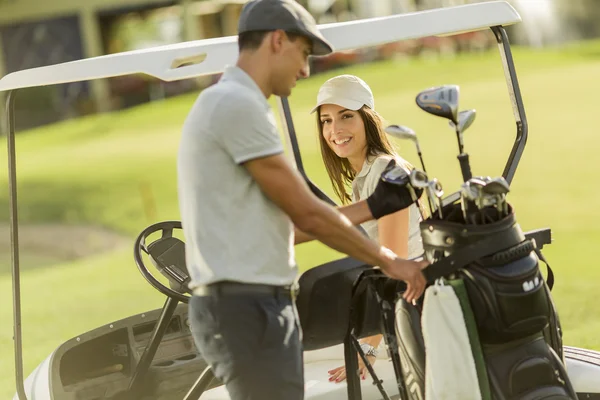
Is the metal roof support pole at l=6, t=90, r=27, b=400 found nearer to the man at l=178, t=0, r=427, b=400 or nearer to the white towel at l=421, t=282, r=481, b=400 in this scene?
the man at l=178, t=0, r=427, b=400

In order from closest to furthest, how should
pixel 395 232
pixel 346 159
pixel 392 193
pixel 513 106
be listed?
pixel 392 193 < pixel 395 232 < pixel 513 106 < pixel 346 159

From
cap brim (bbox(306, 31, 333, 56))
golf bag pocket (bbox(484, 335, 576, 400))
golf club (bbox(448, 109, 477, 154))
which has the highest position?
cap brim (bbox(306, 31, 333, 56))

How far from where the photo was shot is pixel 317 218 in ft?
8.43

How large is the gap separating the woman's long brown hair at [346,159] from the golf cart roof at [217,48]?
366 mm

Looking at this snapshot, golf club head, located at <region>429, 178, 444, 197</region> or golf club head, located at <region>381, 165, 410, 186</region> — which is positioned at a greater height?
golf club head, located at <region>381, 165, 410, 186</region>

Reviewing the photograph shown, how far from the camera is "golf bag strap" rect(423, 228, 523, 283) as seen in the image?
105 inches

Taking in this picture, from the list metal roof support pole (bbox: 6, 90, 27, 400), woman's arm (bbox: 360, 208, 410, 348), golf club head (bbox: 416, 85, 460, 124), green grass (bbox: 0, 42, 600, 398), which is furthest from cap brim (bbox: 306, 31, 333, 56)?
green grass (bbox: 0, 42, 600, 398)

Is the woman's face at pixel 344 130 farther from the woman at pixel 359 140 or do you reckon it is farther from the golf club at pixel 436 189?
the golf club at pixel 436 189

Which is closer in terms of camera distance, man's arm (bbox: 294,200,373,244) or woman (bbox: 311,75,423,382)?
man's arm (bbox: 294,200,373,244)

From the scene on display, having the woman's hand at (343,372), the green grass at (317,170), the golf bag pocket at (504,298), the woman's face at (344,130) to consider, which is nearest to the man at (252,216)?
the golf bag pocket at (504,298)

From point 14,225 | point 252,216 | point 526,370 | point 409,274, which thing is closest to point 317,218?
point 252,216

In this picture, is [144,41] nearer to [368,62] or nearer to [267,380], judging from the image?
[368,62]

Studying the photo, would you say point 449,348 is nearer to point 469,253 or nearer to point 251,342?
point 469,253

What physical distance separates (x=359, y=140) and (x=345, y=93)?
176 millimetres
